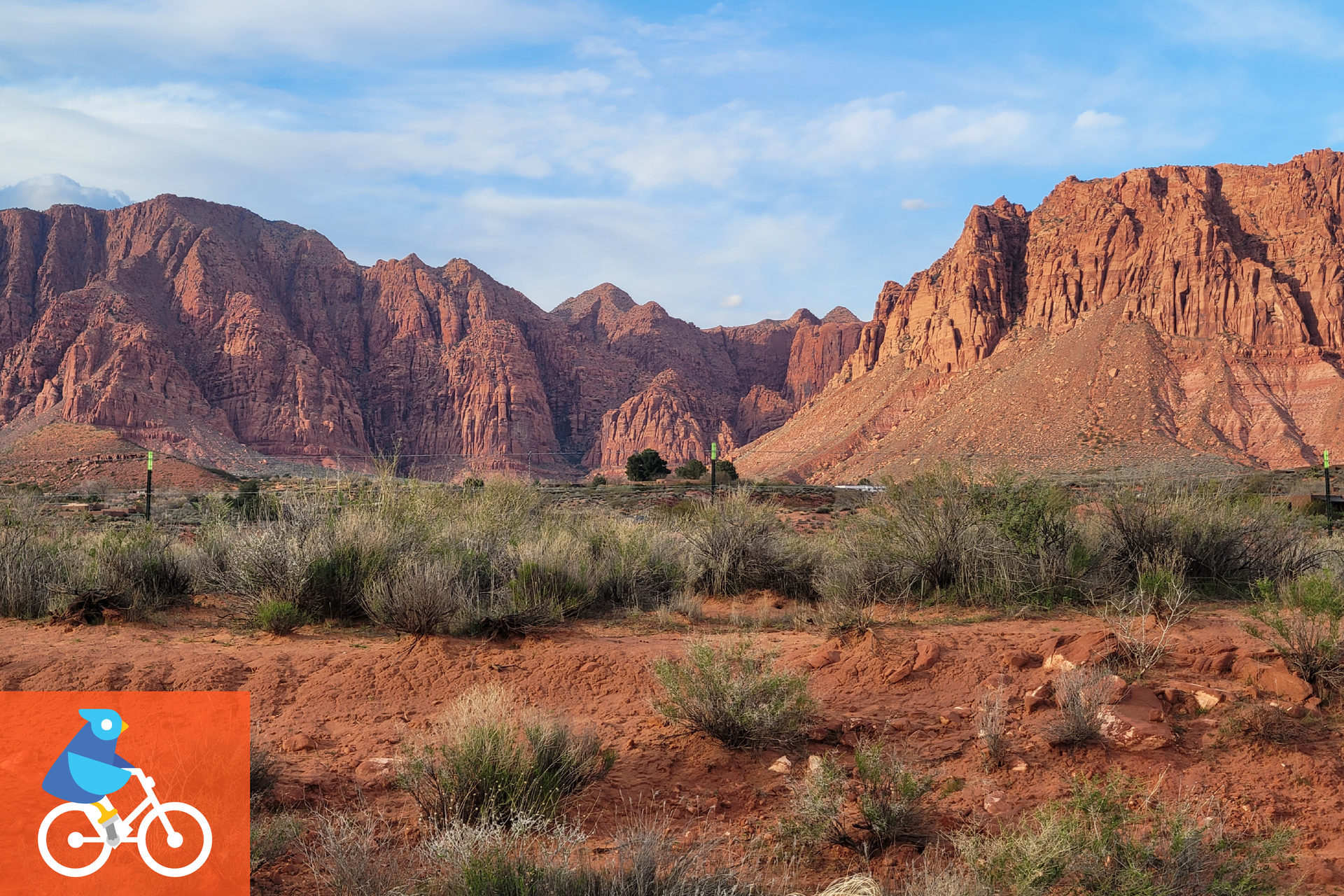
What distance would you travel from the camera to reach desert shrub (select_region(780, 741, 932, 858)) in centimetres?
414

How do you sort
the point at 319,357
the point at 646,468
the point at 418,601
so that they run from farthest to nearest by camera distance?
1. the point at 319,357
2. the point at 646,468
3. the point at 418,601

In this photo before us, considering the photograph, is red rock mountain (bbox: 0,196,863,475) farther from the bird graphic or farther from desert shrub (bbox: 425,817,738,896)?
desert shrub (bbox: 425,817,738,896)

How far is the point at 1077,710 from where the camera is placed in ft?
17.2

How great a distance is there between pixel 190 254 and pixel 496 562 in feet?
384

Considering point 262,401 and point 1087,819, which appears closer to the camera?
point 1087,819

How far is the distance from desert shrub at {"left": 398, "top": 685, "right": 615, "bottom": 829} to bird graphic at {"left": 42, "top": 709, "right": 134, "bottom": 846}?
132cm

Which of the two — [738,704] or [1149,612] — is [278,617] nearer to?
[738,704]

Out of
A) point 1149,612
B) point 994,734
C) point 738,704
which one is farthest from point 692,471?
point 994,734

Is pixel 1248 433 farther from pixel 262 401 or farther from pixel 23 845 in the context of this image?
pixel 262 401

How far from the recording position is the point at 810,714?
572 cm

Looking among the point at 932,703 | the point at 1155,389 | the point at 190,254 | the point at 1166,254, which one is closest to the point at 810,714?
the point at 932,703

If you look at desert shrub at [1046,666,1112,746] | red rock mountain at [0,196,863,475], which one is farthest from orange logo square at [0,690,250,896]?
red rock mountain at [0,196,863,475]

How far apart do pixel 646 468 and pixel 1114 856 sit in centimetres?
5678

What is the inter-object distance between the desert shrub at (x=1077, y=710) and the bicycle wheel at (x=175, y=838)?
4856 mm
